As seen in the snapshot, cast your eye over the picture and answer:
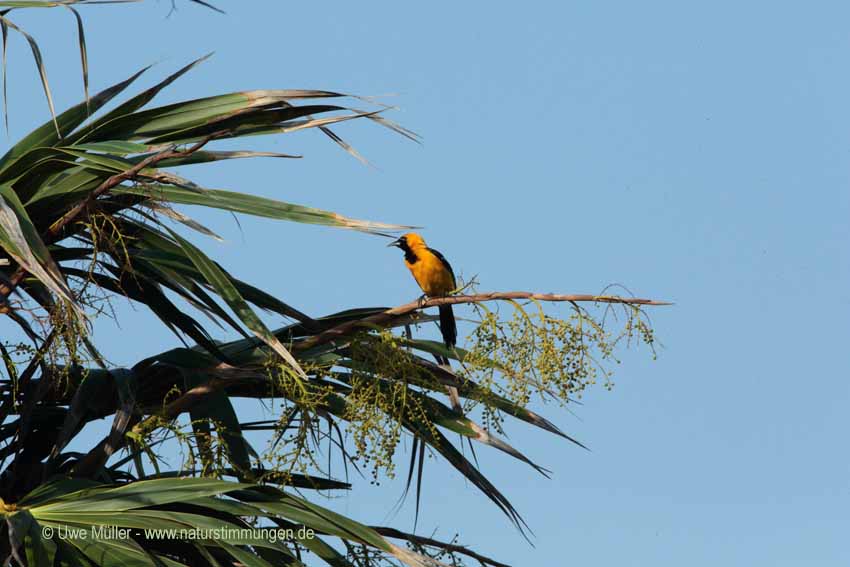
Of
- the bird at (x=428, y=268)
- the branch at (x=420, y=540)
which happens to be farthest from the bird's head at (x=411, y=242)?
the branch at (x=420, y=540)

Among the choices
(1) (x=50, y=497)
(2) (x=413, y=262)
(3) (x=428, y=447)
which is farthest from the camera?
(2) (x=413, y=262)

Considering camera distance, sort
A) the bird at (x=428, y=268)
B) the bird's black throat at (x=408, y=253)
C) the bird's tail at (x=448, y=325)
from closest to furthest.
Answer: the bird's tail at (x=448, y=325)
the bird at (x=428, y=268)
the bird's black throat at (x=408, y=253)

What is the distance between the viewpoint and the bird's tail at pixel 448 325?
17.5 ft

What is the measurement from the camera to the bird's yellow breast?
5941 millimetres

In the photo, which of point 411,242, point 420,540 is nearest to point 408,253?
point 411,242

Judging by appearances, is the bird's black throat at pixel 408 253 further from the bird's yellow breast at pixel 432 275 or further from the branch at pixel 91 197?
the branch at pixel 91 197

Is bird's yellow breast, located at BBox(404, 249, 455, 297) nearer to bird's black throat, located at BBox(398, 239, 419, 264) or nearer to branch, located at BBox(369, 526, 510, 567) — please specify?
bird's black throat, located at BBox(398, 239, 419, 264)

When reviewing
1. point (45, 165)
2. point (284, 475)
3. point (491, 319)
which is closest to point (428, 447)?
point (284, 475)

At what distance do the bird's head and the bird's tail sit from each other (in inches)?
36.8

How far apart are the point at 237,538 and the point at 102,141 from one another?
4.78 ft

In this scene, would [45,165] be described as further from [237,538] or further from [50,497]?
[237,538]

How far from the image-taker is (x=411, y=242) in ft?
20.9

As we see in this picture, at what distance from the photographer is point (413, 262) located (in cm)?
609

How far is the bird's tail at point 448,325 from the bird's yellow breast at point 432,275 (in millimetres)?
510
